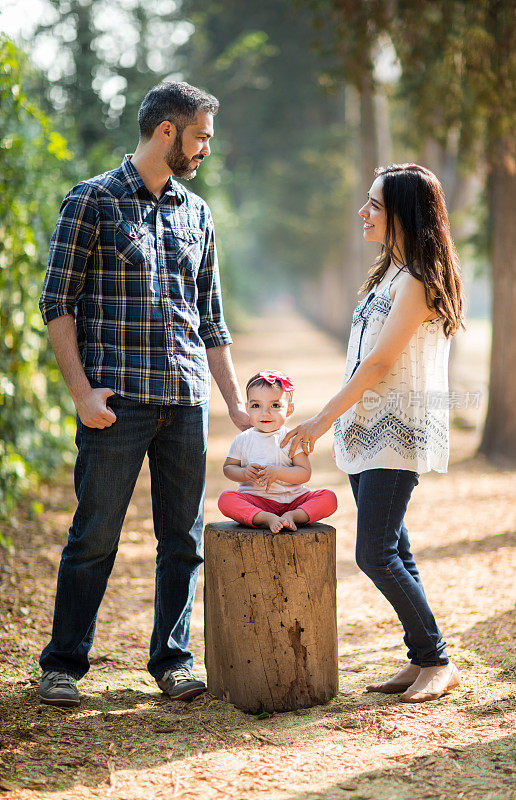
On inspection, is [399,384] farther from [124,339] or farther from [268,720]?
[268,720]

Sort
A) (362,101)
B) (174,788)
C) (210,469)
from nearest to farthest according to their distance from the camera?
1. (174,788)
2. (210,469)
3. (362,101)

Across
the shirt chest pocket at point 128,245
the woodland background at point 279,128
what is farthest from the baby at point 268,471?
the woodland background at point 279,128

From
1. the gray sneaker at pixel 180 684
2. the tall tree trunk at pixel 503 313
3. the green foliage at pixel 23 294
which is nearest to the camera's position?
the gray sneaker at pixel 180 684

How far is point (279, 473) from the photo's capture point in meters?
3.63

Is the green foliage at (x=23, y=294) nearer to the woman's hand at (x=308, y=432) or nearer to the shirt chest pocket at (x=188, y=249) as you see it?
the shirt chest pocket at (x=188, y=249)

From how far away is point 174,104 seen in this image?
3.55 m

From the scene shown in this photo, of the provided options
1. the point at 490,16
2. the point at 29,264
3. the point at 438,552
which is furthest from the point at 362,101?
the point at 438,552

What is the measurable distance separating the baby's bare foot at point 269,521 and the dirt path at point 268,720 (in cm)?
77

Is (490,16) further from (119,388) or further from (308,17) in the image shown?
(308,17)

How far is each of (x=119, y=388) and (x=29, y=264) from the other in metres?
4.17

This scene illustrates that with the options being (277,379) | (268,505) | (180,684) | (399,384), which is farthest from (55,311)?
(180,684)

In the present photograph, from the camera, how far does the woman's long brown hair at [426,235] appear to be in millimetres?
3512

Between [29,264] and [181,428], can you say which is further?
[29,264]

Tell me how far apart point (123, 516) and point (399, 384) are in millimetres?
1259
